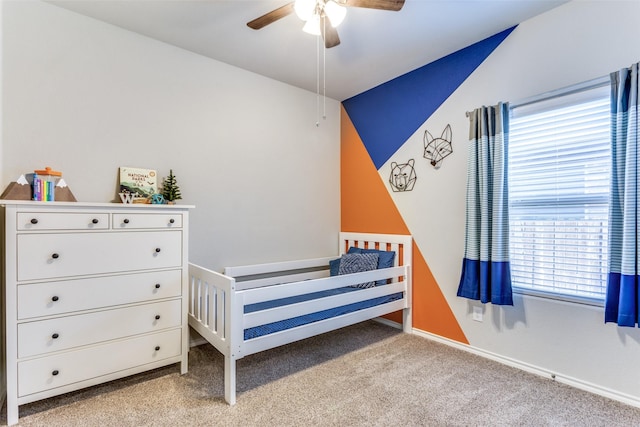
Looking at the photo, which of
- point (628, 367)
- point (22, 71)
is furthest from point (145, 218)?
point (628, 367)

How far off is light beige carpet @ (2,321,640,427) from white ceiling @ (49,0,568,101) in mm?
2478

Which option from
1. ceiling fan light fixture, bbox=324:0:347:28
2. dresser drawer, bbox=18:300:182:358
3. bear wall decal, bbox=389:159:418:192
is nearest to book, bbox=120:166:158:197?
dresser drawer, bbox=18:300:182:358

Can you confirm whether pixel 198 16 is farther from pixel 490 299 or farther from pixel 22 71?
pixel 490 299

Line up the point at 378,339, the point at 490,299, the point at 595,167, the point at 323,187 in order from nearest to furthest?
the point at 595,167 → the point at 490,299 → the point at 378,339 → the point at 323,187

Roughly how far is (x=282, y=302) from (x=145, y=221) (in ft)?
3.89

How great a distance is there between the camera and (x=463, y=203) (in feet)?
8.91

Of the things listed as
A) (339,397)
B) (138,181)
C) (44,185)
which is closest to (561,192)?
(339,397)

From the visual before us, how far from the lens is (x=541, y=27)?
2.26m

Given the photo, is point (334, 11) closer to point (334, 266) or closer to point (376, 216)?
point (376, 216)

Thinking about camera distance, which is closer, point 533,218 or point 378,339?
point 533,218

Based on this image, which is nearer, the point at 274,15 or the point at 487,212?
the point at 274,15

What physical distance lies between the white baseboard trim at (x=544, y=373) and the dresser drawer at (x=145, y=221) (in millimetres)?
2367

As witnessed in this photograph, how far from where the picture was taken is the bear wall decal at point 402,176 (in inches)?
122

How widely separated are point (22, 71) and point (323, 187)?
2.59 m
